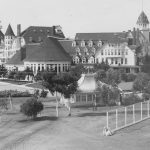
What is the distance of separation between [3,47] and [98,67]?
4534cm

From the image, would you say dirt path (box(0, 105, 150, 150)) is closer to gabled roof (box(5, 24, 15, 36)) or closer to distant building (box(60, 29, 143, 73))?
distant building (box(60, 29, 143, 73))

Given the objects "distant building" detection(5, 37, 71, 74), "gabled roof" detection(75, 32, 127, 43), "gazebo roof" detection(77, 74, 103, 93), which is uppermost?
"gabled roof" detection(75, 32, 127, 43)

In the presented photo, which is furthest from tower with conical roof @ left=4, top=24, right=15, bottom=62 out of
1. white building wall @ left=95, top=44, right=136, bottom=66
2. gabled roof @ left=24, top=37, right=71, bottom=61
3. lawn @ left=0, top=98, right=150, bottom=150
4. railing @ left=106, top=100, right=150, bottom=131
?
railing @ left=106, top=100, right=150, bottom=131

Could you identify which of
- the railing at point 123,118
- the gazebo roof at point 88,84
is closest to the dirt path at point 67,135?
the railing at point 123,118

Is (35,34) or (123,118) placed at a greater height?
(35,34)

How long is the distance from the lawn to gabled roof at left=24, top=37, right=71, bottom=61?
50979mm

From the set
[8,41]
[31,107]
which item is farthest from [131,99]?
[8,41]

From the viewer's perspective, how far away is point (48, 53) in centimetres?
9850

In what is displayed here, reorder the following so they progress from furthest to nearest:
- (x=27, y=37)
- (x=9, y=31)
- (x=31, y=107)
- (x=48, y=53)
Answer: (x=9, y=31) → (x=27, y=37) → (x=48, y=53) → (x=31, y=107)

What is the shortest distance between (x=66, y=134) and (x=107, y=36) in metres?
78.6

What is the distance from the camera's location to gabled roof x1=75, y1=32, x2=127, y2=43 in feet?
340

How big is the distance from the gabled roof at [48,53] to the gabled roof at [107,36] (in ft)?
40.7

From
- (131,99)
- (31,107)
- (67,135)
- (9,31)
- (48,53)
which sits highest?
(9,31)

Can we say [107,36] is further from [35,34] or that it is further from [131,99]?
[131,99]
